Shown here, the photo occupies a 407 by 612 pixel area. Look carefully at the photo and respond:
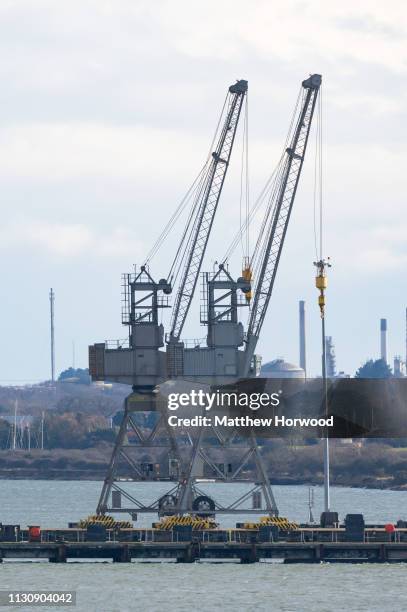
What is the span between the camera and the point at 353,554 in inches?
4407

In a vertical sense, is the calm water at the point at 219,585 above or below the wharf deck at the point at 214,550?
below

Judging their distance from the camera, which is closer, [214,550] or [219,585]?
[219,585]

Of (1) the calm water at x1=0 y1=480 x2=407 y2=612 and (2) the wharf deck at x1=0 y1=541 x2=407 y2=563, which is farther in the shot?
(2) the wharf deck at x1=0 y1=541 x2=407 y2=563

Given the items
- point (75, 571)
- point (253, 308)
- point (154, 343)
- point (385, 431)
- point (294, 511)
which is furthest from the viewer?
point (294, 511)

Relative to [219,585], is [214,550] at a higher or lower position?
higher

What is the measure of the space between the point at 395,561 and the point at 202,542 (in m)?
10.8

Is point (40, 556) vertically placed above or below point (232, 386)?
below

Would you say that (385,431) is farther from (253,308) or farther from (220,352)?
(253,308)

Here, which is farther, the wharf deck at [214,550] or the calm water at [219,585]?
the wharf deck at [214,550]

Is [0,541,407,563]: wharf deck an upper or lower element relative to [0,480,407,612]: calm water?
upper

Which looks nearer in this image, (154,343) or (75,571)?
(75,571)

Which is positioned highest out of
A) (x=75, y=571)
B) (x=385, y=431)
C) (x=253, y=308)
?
(x=253, y=308)

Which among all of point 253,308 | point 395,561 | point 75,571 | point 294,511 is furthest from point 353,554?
point 294,511

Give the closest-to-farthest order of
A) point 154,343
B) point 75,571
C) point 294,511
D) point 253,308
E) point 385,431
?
point 75,571
point 385,431
point 154,343
point 253,308
point 294,511
